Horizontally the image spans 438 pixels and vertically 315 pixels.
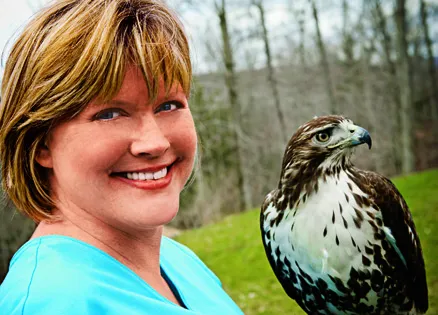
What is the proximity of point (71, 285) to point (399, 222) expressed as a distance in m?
1.29

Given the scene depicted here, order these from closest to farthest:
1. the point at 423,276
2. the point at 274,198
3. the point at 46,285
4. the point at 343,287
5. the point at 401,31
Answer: the point at 46,285, the point at 343,287, the point at 274,198, the point at 423,276, the point at 401,31

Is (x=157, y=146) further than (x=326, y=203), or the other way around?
(x=326, y=203)

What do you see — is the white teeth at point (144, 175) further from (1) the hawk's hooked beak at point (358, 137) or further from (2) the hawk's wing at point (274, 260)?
(1) the hawk's hooked beak at point (358, 137)

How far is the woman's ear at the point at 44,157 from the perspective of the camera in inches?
53.7

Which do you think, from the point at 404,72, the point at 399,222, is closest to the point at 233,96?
the point at 404,72

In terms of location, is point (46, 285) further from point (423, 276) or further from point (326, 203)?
point (423, 276)

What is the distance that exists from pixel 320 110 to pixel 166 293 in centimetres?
753

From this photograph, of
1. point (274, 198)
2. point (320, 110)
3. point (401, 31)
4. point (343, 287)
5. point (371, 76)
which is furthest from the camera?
point (371, 76)

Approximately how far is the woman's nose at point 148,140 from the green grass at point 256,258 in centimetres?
302

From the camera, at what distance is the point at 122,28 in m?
1.26

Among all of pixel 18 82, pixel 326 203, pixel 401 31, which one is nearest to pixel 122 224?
pixel 18 82

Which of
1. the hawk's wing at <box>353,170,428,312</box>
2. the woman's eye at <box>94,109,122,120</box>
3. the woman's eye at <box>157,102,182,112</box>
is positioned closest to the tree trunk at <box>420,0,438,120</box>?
the hawk's wing at <box>353,170,428,312</box>

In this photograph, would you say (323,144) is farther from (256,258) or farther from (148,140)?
(256,258)

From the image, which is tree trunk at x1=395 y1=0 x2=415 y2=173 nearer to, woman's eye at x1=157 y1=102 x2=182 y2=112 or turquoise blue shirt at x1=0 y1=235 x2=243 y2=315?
woman's eye at x1=157 y1=102 x2=182 y2=112
